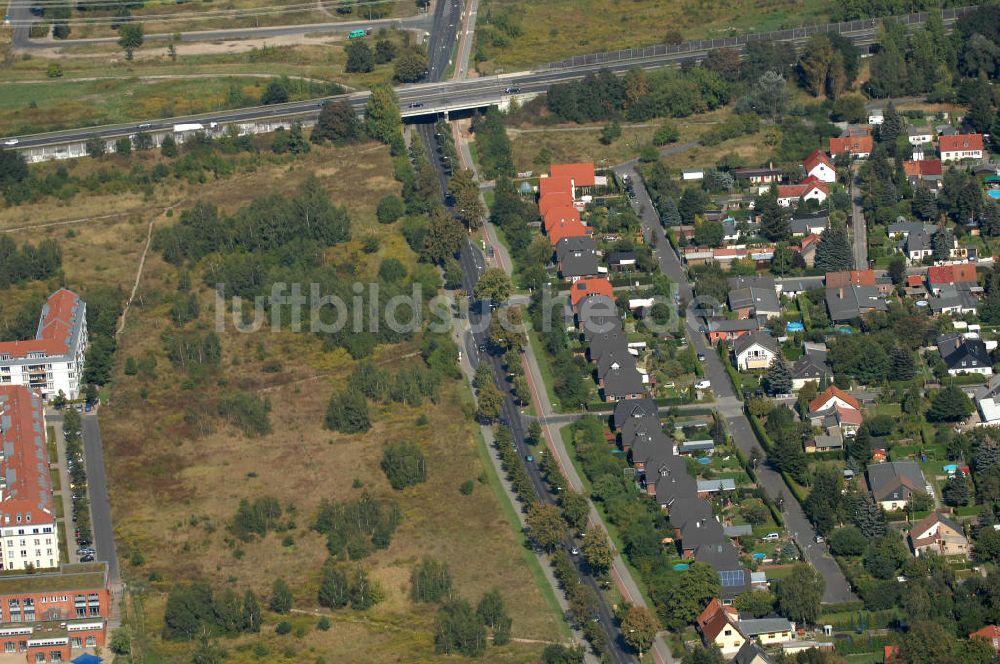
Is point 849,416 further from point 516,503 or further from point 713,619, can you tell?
point 713,619

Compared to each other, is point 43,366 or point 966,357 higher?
point 43,366

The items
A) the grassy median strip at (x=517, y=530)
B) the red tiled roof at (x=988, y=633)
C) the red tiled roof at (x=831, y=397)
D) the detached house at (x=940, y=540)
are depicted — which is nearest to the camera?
the red tiled roof at (x=988, y=633)

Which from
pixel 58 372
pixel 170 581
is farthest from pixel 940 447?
pixel 58 372

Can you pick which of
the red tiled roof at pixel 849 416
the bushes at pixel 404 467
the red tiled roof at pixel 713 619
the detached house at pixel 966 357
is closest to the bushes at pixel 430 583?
the bushes at pixel 404 467

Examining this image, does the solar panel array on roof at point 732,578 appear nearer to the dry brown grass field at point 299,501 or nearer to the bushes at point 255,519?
the dry brown grass field at point 299,501

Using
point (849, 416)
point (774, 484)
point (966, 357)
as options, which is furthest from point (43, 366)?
point (966, 357)

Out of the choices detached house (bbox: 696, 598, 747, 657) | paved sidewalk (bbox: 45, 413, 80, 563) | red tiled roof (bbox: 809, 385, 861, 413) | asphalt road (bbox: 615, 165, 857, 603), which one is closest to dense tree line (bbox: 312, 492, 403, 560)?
paved sidewalk (bbox: 45, 413, 80, 563)
